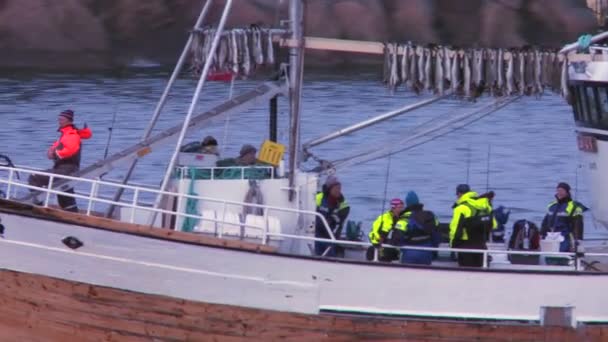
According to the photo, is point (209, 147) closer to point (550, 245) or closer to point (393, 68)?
point (393, 68)

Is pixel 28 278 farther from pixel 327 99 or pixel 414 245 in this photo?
pixel 327 99

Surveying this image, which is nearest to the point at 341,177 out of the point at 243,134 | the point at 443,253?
the point at 243,134

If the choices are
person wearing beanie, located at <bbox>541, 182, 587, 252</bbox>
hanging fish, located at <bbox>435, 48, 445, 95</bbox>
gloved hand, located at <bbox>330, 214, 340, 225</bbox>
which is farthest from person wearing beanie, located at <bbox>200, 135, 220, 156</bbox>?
person wearing beanie, located at <bbox>541, 182, 587, 252</bbox>

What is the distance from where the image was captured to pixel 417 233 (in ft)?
55.7

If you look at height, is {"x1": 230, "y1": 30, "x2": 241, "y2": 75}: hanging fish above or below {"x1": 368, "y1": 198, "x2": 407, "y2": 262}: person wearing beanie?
Answer: above

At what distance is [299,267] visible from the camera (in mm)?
16438

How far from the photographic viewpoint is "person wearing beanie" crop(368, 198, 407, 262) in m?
17.0

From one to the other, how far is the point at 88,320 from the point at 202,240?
151cm

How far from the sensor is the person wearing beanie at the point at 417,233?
16859mm

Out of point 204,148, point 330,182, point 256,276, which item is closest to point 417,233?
point 330,182

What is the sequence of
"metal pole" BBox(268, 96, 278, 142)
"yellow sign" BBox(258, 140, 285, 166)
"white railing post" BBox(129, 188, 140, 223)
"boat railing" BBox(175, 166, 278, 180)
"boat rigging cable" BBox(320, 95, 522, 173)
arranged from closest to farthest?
"white railing post" BBox(129, 188, 140, 223) < "yellow sign" BBox(258, 140, 285, 166) < "boat railing" BBox(175, 166, 278, 180) < "metal pole" BBox(268, 96, 278, 142) < "boat rigging cable" BBox(320, 95, 522, 173)

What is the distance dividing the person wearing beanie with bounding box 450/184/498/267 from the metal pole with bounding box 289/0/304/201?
183 cm

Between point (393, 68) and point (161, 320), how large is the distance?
3570mm

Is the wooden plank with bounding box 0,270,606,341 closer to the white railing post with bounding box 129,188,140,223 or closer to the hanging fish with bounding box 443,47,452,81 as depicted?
the white railing post with bounding box 129,188,140,223
